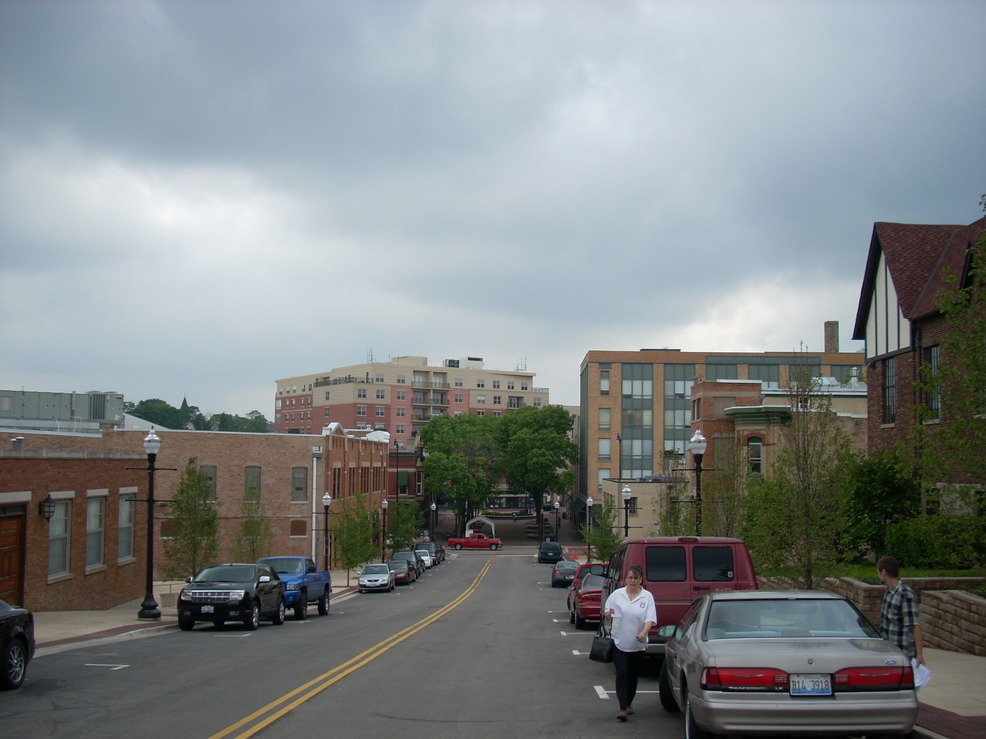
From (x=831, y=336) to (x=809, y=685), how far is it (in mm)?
78107

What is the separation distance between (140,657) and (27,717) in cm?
567

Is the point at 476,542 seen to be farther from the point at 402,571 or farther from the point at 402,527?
the point at 402,571

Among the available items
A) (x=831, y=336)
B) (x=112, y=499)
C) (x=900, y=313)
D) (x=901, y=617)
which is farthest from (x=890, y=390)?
(x=831, y=336)

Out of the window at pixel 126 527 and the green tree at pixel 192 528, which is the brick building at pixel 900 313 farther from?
the window at pixel 126 527

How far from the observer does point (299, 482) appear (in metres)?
55.8

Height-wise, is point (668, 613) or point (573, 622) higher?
point (668, 613)

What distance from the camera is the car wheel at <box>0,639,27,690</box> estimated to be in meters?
12.0

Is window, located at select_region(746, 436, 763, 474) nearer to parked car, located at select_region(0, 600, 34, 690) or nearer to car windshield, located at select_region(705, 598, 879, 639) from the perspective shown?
car windshield, located at select_region(705, 598, 879, 639)

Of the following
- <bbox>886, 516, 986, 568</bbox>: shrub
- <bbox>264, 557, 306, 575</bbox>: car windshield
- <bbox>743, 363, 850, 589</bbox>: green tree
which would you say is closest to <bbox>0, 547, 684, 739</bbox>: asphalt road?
<bbox>743, 363, 850, 589</bbox>: green tree

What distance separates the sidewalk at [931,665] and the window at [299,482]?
89.2 ft

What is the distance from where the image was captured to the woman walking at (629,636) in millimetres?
10258

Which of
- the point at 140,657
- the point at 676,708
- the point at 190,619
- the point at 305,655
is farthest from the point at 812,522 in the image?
the point at 190,619

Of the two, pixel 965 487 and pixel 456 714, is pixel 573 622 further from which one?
pixel 456 714

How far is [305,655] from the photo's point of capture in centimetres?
1647
